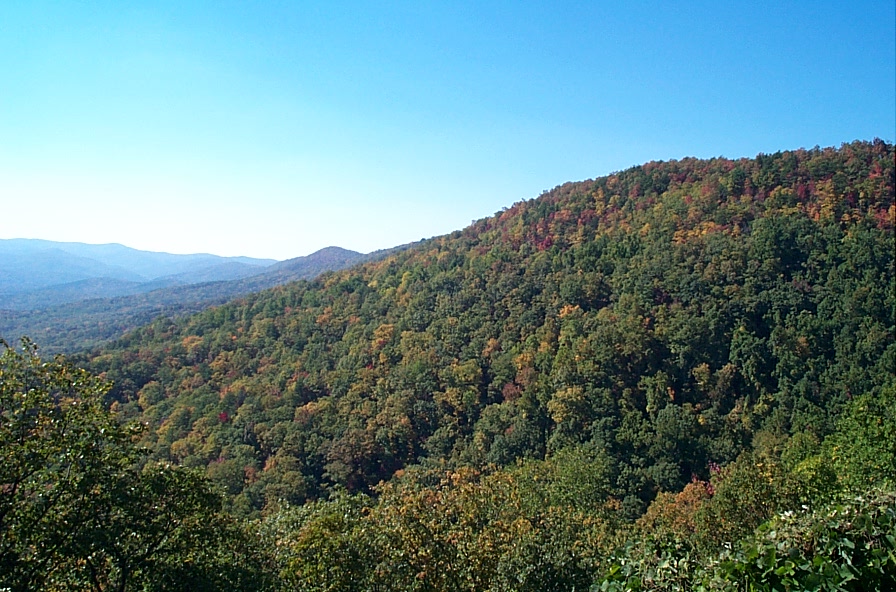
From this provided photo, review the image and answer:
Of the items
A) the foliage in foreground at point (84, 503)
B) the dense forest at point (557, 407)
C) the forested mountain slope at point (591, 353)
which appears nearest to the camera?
the foliage in foreground at point (84, 503)

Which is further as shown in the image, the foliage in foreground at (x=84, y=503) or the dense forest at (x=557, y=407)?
the dense forest at (x=557, y=407)

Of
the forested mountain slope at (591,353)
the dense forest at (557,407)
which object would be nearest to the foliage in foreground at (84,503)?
the dense forest at (557,407)

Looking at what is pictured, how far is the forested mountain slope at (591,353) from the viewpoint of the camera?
44.5m

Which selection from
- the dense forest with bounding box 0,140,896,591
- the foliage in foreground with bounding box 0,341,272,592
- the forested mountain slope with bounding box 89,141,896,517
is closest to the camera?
the foliage in foreground with bounding box 0,341,272,592

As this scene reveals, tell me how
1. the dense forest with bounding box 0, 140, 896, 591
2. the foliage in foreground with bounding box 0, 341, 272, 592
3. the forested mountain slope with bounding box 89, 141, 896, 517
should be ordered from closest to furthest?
the foliage in foreground with bounding box 0, 341, 272, 592 → the dense forest with bounding box 0, 140, 896, 591 → the forested mountain slope with bounding box 89, 141, 896, 517

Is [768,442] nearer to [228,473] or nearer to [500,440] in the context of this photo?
[500,440]

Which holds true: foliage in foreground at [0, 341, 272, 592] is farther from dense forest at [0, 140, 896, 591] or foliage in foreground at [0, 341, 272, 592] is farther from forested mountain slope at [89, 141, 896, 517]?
forested mountain slope at [89, 141, 896, 517]

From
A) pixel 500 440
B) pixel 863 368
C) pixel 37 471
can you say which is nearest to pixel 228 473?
pixel 500 440

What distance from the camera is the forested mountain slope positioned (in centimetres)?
4447

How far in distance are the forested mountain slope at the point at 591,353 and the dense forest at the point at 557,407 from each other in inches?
12.0

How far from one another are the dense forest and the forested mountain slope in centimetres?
30

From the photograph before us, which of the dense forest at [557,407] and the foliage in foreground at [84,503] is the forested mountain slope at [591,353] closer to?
the dense forest at [557,407]

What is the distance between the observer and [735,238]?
60.7 m

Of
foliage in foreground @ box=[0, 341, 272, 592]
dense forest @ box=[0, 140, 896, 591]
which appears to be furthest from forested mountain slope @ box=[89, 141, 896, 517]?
foliage in foreground @ box=[0, 341, 272, 592]
